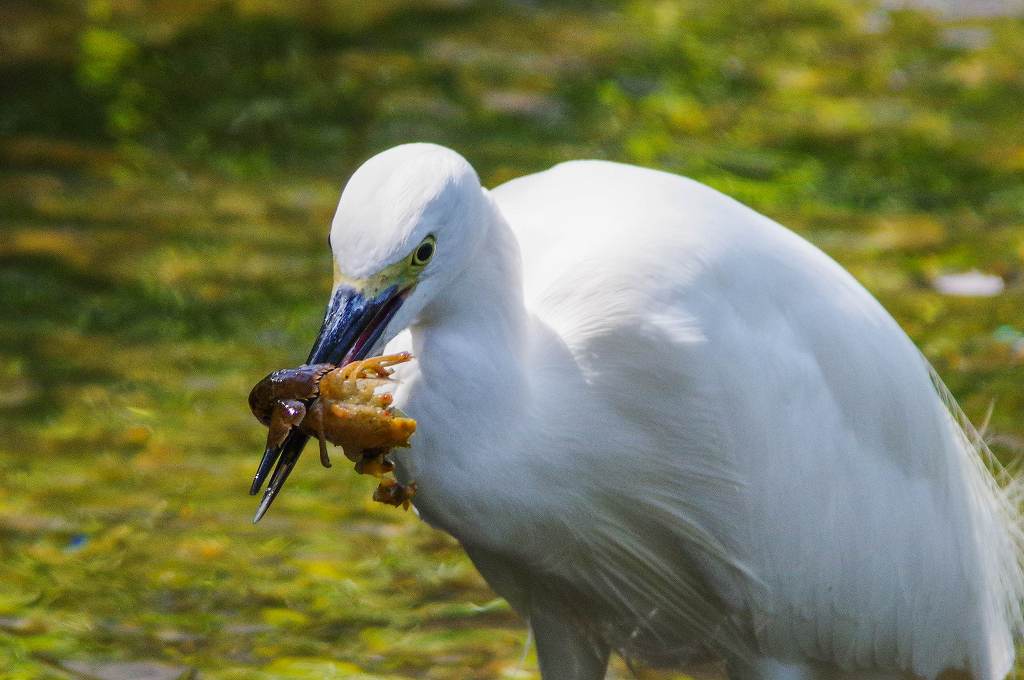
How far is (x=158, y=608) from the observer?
413 centimetres

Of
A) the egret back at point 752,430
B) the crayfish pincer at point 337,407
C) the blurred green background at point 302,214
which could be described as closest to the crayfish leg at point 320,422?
the crayfish pincer at point 337,407

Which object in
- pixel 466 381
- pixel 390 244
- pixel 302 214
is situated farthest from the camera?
pixel 302 214

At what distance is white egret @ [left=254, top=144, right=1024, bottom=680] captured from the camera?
2.71 metres

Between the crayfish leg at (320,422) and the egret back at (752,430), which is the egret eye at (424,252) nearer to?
the crayfish leg at (320,422)

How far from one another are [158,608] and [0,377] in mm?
1620

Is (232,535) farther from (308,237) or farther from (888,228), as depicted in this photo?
(888,228)

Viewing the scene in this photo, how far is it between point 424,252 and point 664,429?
2.36 feet

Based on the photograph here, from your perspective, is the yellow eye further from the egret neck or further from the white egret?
the egret neck

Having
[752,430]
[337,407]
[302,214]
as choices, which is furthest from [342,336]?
[302,214]

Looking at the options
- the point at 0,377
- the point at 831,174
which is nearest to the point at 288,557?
the point at 0,377

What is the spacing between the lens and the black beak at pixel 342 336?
8.38ft

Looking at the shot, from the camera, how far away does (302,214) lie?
6.91 metres

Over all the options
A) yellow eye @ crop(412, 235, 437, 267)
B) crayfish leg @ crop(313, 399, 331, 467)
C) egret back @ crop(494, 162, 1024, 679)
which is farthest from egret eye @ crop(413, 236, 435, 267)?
egret back @ crop(494, 162, 1024, 679)

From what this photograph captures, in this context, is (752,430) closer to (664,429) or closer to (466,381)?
(664,429)
